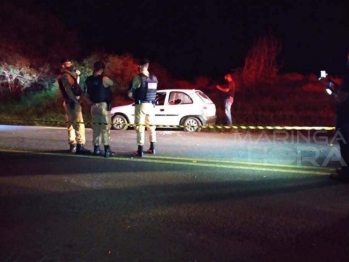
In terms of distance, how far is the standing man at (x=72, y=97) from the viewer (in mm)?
10016

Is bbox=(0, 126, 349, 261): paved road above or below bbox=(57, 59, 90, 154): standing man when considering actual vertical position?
below

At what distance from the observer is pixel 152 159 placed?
9570 mm

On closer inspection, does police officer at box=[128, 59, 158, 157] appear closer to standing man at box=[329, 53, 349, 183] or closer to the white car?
standing man at box=[329, 53, 349, 183]

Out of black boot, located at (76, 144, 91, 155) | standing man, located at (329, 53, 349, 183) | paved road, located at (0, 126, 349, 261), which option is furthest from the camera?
black boot, located at (76, 144, 91, 155)

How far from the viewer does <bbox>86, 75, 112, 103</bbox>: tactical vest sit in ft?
31.9

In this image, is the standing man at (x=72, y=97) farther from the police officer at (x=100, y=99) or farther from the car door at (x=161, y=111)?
the car door at (x=161, y=111)

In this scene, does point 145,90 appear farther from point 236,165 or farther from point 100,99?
point 236,165

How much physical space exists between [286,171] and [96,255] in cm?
452

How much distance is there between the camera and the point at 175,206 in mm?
6227

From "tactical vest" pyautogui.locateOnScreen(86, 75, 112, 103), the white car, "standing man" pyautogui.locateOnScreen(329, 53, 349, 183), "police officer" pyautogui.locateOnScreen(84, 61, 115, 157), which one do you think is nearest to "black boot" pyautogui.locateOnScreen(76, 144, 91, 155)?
"police officer" pyautogui.locateOnScreen(84, 61, 115, 157)

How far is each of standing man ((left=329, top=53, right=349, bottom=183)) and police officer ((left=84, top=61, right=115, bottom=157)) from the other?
14.2 ft

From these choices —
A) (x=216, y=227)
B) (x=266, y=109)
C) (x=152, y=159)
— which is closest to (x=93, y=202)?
(x=216, y=227)

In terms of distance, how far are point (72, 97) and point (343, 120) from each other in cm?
531

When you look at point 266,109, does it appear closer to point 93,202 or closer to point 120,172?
point 120,172
